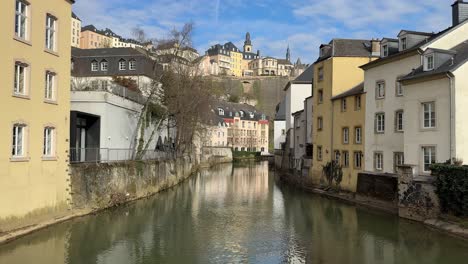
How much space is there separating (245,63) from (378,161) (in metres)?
152

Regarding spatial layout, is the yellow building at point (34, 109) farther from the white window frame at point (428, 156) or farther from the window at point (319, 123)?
the window at point (319, 123)

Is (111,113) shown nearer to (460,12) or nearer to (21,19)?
(21,19)

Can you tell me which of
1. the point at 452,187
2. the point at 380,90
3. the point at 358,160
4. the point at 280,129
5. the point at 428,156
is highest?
the point at 380,90

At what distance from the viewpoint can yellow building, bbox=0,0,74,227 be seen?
1636cm

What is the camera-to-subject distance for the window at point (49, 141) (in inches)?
761

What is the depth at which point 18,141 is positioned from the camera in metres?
17.3

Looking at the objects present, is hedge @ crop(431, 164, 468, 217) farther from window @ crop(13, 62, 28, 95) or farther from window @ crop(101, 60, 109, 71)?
window @ crop(101, 60, 109, 71)

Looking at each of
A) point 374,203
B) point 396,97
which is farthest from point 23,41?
point 374,203

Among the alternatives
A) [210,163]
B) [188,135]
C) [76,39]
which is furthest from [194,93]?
[76,39]

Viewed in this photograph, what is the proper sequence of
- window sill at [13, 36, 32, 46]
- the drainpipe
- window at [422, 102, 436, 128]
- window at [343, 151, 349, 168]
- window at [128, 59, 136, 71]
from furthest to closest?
window at [128, 59, 136, 71]
window at [343, 151, 349, 168]
window at [422, 102, 436, 128]
the drainpipe
window sill at [13, 36, 32, 46]

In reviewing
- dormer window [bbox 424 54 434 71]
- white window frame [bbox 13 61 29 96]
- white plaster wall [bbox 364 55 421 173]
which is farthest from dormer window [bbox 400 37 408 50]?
white window frame [bbox 13 61 29 96]

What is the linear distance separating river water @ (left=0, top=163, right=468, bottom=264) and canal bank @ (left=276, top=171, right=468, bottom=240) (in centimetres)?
50

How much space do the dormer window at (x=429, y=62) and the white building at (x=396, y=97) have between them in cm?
77

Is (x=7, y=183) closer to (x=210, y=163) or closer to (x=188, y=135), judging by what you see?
(x=188, y=135)
